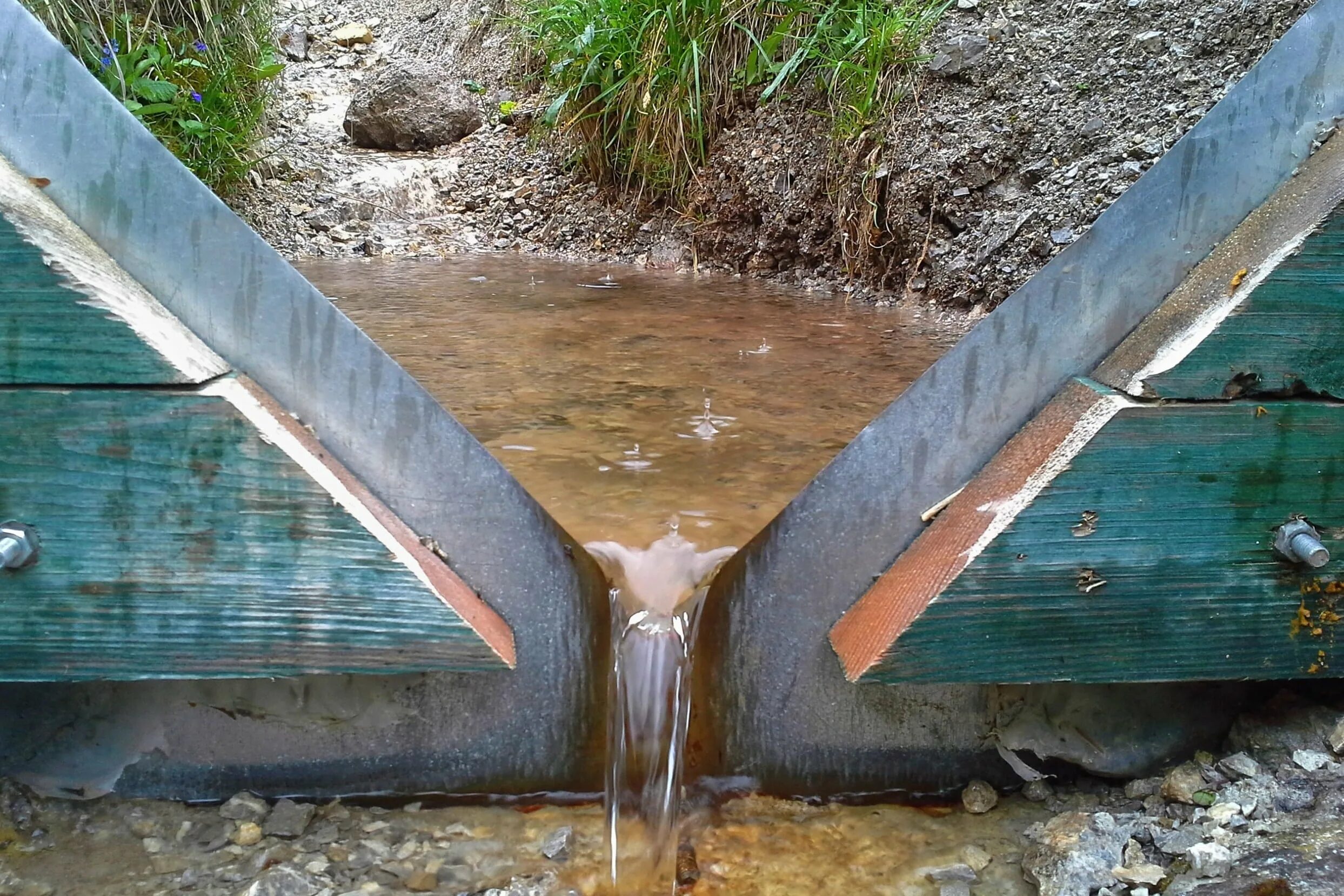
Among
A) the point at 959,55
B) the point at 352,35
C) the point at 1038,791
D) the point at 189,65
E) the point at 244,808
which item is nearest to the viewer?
the point at 244,808

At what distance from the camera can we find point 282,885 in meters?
1.38

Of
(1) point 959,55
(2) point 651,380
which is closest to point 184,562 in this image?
(2) point 651,380

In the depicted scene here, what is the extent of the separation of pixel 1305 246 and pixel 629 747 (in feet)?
3.86

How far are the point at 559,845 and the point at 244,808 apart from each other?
47 centimetres

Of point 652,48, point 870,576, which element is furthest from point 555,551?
point 652,48

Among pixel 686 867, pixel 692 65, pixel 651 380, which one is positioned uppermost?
pixel 692 65

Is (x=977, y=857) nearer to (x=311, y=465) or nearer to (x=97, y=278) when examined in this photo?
(x=311, y=465)

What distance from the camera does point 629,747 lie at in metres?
1.62

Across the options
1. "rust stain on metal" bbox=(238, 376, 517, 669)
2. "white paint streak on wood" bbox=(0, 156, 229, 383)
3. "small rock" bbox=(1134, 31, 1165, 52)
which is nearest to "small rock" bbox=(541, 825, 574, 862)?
"rust stain on metal" bbox=(238, 376, 517, 669)

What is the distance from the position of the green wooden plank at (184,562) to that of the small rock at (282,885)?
11.6 inches

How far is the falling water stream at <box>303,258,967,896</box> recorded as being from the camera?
1.62 m

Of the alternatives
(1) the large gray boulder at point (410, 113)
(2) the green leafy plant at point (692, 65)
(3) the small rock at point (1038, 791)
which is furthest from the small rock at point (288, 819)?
(1) the large gray boulder at point (410, 113)

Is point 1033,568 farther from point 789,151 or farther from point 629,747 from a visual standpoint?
point 789,151

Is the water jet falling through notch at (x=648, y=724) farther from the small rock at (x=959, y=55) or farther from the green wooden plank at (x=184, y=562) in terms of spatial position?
the small rock at (x=959, y=55)
